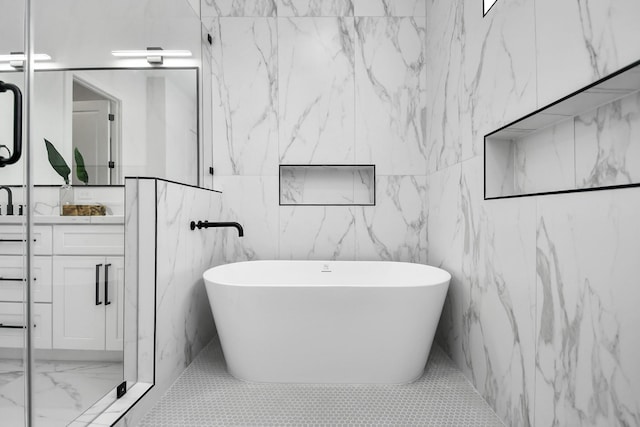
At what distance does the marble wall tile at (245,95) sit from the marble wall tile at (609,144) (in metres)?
1.87

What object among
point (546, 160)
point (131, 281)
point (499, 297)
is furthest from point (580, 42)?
point (131, 281)

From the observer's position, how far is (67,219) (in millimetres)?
1262

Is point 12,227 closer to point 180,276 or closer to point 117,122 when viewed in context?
point 117,122

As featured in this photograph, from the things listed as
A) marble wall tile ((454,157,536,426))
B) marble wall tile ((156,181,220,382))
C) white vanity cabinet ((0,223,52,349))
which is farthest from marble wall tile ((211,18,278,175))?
white vanity cabinet ((0,223,52,349))

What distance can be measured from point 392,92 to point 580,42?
1590mm

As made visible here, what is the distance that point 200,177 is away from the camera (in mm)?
2387

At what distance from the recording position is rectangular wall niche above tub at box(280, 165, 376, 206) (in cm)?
262

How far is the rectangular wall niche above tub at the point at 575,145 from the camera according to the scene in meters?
0.93

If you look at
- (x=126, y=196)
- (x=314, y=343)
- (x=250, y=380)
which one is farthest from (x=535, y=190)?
(x=126, y=196)

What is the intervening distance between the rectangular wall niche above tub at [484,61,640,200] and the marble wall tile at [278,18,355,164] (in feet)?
3.98

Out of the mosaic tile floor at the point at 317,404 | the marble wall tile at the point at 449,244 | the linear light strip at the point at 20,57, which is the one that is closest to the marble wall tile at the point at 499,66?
the marble wall tile at the point at 449,244

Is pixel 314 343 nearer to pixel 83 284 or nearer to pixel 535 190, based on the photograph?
pixel 83 284

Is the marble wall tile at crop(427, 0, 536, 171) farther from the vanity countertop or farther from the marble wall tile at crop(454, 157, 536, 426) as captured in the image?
the vanity countertop

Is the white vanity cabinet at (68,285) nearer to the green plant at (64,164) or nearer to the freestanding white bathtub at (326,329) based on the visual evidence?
the green plant at (64,164)
